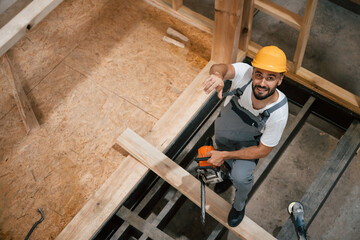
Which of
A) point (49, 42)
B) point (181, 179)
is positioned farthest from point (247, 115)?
point (49, 42)

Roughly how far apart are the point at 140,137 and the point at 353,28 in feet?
9.06

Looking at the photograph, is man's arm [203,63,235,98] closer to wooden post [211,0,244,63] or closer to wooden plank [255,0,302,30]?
wooden post [211,0,244,63]

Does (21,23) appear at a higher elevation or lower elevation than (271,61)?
lower

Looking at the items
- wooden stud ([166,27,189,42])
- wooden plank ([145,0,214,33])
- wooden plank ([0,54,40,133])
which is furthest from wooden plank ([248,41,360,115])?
wooden plank ([0,54,40,133])

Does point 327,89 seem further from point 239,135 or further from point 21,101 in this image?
point 21,101

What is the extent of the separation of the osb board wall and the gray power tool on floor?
4.49 feet

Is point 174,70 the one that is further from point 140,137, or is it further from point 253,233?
point 253,233

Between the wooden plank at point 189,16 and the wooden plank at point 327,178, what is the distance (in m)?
1.64

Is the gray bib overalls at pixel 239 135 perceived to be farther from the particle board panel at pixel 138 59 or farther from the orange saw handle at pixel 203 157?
the particle board panel at pixel 138 59

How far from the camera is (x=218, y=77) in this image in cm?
256

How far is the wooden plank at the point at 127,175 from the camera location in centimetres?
308

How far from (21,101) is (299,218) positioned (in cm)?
252

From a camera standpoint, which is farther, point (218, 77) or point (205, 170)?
point (205, 170)

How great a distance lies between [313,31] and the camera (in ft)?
14.8
